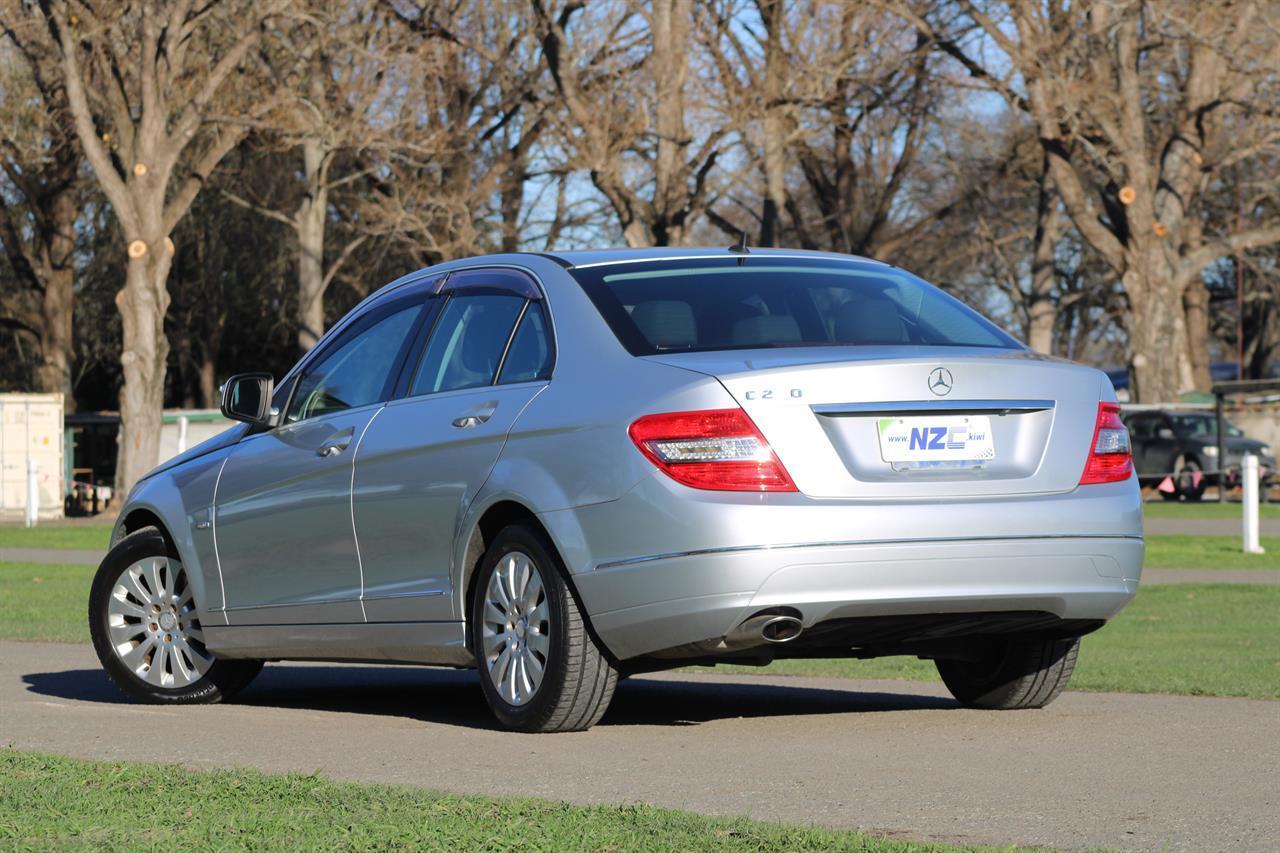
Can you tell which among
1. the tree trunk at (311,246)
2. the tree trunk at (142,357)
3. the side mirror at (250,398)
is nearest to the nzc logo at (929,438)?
the side mirror at (250,398)

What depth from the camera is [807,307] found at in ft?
24.6

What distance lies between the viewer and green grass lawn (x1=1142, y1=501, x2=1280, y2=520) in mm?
32250

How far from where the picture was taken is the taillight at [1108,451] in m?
7.07

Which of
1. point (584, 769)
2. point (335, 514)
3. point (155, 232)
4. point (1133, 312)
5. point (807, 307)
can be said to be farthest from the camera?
point (1133, 312)

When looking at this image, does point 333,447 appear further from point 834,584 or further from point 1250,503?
point 1250,503

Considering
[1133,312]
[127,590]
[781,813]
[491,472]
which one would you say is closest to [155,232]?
[1133,312]

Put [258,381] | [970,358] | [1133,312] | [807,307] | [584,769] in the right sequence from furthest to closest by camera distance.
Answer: [1133,312] → [258,381] → [807,307] → [970,358] → [584,769]

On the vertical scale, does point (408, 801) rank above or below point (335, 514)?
below

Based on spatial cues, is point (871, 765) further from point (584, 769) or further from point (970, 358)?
point (970, 358)

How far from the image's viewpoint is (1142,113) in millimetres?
38375

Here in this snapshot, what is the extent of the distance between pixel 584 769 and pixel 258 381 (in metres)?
3.02

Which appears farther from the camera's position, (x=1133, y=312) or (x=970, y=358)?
(x=1133, y=312)

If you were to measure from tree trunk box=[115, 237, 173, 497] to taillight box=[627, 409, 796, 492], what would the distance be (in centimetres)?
2921

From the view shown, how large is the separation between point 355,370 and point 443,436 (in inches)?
42.0
